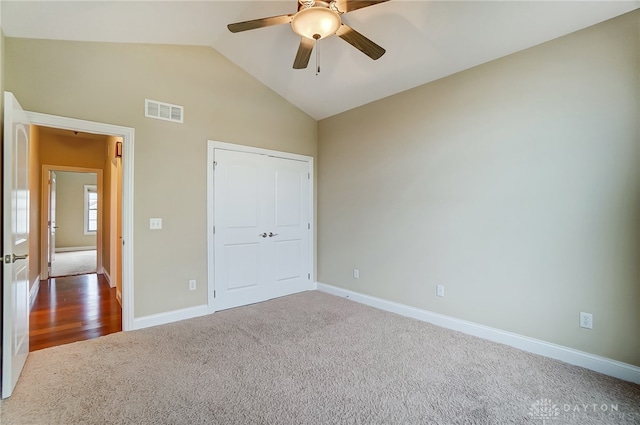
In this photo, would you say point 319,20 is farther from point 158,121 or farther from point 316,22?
point 158,121

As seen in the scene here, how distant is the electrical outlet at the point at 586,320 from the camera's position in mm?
2359

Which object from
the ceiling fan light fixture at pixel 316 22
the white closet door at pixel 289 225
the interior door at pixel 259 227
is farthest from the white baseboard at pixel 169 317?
the ceiling fan light fixture at pixel 316 22

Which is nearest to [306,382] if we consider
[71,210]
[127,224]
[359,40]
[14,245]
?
[14,245]

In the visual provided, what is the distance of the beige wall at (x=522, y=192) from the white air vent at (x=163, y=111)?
2.36m

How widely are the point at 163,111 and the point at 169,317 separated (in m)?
2.32

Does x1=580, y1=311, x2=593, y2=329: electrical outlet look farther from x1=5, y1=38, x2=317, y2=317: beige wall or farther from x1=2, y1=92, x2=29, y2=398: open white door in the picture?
x1=2, y1=92, x2=29, y2=398: open white door

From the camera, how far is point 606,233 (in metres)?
2.29

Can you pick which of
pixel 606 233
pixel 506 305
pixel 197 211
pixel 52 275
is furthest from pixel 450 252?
pixel 52 275

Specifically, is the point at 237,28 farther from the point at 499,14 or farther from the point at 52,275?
the point at 52,275

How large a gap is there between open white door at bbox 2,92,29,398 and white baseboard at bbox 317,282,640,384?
11.1 ft

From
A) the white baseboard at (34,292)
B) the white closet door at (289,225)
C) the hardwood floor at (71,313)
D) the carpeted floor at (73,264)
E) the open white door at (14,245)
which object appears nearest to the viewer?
the open white door at (14,245)

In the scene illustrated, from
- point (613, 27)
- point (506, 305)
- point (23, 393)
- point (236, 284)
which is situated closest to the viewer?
point (23, 393)

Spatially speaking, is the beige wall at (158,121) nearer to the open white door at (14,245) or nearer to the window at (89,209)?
the open white door at (14,245)

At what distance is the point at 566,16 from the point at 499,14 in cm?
48
